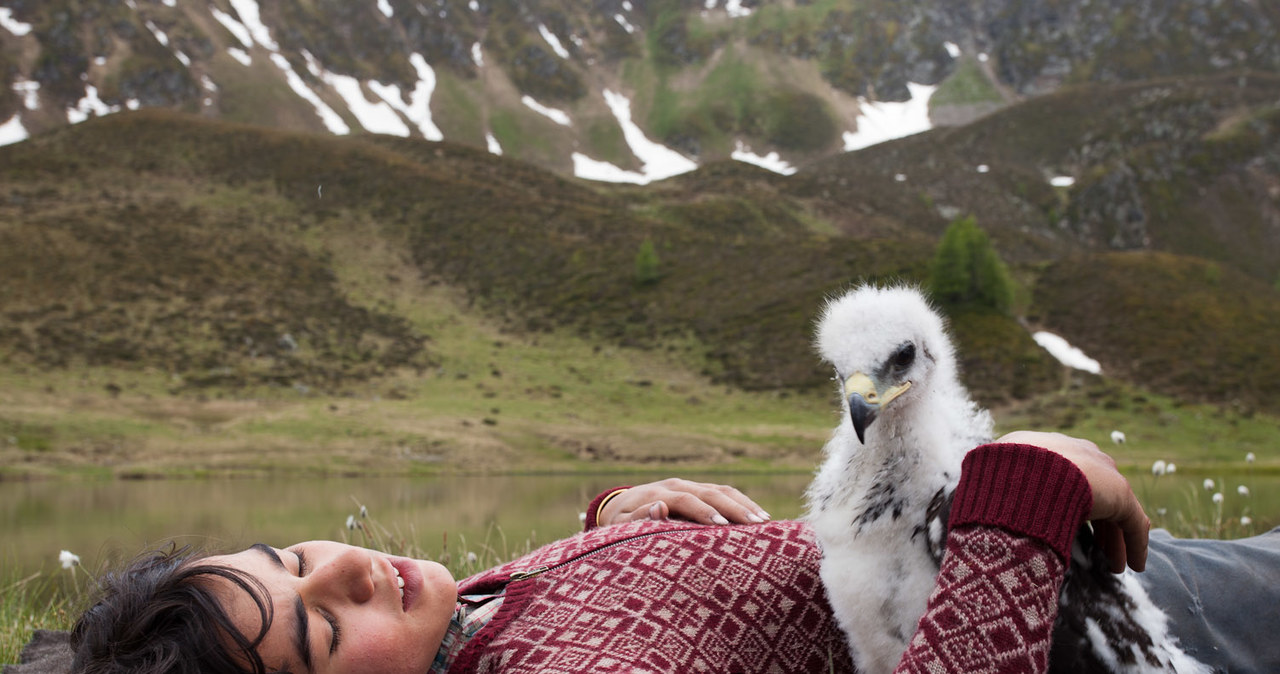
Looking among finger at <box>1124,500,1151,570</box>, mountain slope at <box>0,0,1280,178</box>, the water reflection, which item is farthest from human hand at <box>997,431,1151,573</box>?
mountain slope at <box>0,0,1280,178</box>

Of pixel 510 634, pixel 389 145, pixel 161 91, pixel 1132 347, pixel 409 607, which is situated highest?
pixel 161 91

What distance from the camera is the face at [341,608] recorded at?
2.21 metres

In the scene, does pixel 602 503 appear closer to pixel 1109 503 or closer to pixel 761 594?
pixel 761 594

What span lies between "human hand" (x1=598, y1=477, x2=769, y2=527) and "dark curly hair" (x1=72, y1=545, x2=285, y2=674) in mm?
1490

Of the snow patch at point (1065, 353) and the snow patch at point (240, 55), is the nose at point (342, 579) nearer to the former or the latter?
the snow patch at point (1065, 353)

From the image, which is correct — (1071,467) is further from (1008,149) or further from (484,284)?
(1008,149)

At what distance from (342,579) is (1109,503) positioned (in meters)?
2.04

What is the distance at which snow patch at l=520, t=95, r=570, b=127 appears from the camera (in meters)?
172

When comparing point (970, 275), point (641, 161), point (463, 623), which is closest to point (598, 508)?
point (463, 623)

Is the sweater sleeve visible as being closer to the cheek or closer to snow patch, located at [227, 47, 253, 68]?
the cheek

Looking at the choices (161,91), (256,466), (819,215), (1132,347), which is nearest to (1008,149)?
(819,215)

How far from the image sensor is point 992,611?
76.6 inches

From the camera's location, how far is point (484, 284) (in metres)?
59.3

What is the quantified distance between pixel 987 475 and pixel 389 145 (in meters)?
86.4
